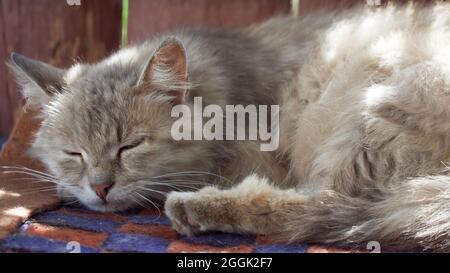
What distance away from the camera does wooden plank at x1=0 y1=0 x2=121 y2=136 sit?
3061 millimetres

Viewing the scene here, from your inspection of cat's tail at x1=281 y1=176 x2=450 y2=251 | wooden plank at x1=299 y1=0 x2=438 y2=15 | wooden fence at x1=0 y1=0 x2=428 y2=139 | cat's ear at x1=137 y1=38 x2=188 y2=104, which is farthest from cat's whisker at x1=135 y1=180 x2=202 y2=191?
wooden plank at x1=299 y1=0 x2=438 y2=15

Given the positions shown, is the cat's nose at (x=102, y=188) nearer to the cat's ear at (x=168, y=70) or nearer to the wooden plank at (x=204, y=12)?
the cat's ear at (x=168, y=70)

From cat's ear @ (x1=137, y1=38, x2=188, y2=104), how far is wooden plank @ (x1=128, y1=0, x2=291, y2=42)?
101 cm

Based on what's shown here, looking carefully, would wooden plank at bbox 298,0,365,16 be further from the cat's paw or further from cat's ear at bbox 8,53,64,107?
the cat's paw

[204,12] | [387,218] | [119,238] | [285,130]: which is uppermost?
[204,12]

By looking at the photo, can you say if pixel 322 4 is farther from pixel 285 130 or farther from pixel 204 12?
pixel 285 130

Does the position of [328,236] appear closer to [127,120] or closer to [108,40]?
[127,120]

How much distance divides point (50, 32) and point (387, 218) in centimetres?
212

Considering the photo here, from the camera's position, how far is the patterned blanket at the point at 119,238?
181cm

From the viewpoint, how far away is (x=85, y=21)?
126 inches

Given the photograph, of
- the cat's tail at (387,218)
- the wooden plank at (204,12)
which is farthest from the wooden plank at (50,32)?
the cat's tail at (387,218)

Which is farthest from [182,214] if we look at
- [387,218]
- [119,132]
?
[387,218]
